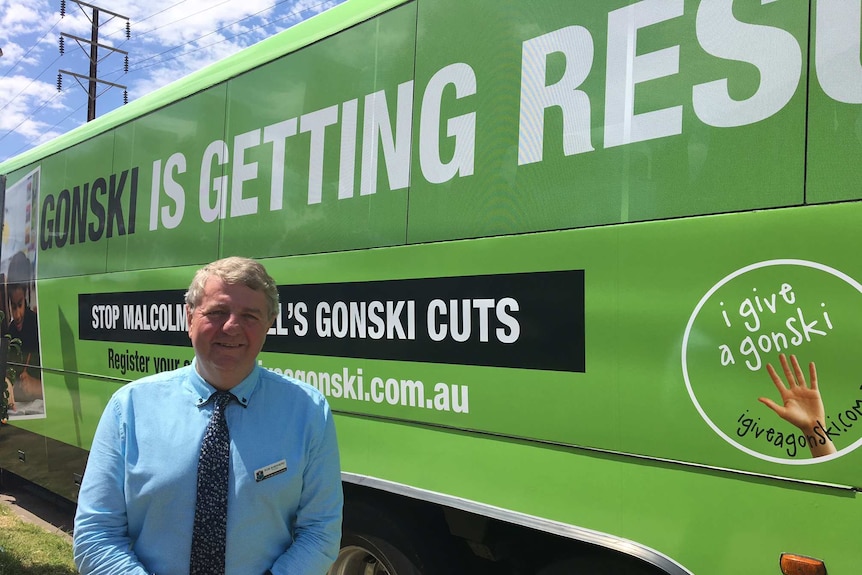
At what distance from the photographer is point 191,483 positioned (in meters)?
1.63

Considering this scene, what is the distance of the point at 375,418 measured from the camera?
2938mm

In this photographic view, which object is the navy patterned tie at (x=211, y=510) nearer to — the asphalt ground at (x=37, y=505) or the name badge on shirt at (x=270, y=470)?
the name badge on shirt at (x=270, y=470)

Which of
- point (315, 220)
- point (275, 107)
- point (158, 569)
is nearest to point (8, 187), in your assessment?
point (275, 107)

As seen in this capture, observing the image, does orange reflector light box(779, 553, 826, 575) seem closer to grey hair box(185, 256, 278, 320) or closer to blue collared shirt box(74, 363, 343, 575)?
blue collared shirt box(74, 363, 343, 575)

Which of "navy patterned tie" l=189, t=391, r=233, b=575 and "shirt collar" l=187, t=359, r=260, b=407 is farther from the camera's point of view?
"shirt collar" l=187, t=359, r=260, b=407

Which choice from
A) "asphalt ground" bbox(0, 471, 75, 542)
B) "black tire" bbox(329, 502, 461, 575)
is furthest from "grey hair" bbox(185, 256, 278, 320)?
"asphalt ground" bbox(0, 471, 75, 542)

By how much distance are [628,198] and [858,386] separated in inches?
33.6

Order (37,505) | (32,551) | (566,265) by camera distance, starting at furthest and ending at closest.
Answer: (37,505) < (32,551) < (566,265)

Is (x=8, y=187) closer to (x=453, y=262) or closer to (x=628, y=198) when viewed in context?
(x=453, y=262)

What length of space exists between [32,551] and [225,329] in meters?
4.58

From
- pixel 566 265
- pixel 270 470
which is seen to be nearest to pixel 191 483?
pixel 270 470

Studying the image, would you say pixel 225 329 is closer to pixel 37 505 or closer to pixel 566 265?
pixel 566 265

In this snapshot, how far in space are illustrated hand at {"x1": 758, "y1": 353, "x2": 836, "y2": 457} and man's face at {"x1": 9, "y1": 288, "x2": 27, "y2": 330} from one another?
6.57 m

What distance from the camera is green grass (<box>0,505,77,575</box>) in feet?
15.2
